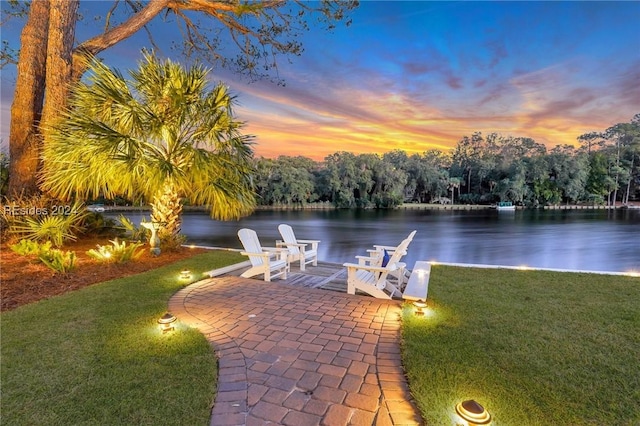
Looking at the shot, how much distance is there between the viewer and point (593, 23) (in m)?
11.9

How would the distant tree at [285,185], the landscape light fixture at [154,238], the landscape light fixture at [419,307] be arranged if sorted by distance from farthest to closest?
the distant tree at [285,185] < the landscape light fixture at [154,238] < the landscape light fixture at [419,307]

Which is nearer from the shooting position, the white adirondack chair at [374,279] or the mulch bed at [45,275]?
the mulch bed at [45,275]

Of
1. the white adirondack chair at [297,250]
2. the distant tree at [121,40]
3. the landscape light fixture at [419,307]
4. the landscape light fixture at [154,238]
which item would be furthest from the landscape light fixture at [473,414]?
the distant tree at [121,40]

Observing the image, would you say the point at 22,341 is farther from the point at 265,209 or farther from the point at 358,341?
the point at 265,209

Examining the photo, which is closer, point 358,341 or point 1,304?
point 358,341

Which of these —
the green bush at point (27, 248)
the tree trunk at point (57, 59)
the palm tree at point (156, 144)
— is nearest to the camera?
the green bush at point (27, 248)

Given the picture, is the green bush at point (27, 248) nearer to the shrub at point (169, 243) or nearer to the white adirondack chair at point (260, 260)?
the shrub at point (169, 243)

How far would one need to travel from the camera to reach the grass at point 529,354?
2072mm

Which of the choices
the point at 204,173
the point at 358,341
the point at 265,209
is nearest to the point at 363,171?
the point at 265,209

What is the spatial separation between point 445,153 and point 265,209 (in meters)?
45.7

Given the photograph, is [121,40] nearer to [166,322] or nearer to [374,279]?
[166,322]

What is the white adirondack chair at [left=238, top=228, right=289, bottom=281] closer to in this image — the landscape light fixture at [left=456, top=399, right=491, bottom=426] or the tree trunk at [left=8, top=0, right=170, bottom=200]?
the landscape light fixture at [left=456, top=399, right=491, bottom=426]

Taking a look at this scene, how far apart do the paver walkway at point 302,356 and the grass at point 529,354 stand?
24cm

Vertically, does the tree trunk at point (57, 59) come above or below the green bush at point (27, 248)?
above
